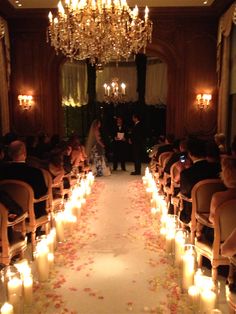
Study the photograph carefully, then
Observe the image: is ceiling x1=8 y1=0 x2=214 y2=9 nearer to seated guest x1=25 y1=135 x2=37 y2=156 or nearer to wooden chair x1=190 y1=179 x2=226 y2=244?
seated guest x1=25 y1=135 x2=37 y2=156

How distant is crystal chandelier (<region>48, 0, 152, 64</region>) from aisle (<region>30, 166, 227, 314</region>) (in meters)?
2.71

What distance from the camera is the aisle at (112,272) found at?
3065 mm

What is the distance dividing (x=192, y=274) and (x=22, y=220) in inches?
67.3

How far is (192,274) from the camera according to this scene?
3.05m

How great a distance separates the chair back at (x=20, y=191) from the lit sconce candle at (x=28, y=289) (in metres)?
1.02

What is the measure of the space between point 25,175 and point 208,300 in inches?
97.3

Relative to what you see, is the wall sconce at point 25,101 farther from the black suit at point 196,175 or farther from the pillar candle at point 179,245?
the pillar candle at point 179,245

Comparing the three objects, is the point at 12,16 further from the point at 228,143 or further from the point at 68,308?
the point at 68,308

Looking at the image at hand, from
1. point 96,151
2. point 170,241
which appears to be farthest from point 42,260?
point 96,151

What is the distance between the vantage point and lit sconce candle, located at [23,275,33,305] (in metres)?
2.85

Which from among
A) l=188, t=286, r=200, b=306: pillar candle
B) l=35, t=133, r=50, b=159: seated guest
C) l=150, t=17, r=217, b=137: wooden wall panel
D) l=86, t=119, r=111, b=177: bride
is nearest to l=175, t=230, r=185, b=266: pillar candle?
l=188, t=286, r=200, b=306: pillar candle

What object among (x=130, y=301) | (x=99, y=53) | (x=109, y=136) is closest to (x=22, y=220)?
(x=130, y=301)

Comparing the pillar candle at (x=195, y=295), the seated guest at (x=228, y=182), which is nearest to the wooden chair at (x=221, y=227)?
the seated guest at (x=228, y=182)

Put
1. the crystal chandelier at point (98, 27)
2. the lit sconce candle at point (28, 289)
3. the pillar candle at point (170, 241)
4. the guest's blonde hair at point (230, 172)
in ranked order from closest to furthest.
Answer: the lit sconce candle at point (28, 289)
the guest's blonde hair at point (230, 172)
the pillar candle at point (170, 241)
the crystal chandelier at point (98, 27)
